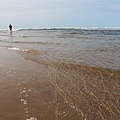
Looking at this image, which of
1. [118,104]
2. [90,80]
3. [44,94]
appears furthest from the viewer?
[90,80]

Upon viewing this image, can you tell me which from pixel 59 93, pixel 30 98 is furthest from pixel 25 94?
pixel 59 93

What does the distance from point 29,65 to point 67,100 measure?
4.52 m

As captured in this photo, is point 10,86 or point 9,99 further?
point 10,86

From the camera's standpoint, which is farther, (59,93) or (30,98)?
(59,93)

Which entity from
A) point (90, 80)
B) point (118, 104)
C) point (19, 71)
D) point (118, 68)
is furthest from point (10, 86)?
point (118, 68)

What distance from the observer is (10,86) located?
660cm

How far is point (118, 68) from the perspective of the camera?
904cm

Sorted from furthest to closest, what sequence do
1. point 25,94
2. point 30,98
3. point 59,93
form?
point 59,93, point 25,94, point 30,98

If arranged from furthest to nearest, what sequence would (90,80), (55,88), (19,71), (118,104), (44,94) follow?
(19,71) < (90,80) < (55,88) < (44,94) < (118,104)

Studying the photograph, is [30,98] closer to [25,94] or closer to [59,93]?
[25,94]

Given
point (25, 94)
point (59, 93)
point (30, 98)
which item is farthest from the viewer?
point (59, 93)

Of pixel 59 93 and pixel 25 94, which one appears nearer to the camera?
pixel 25 94

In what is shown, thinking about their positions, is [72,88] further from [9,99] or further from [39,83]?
[9,99]

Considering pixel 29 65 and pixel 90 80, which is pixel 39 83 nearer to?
pixel 90 80
